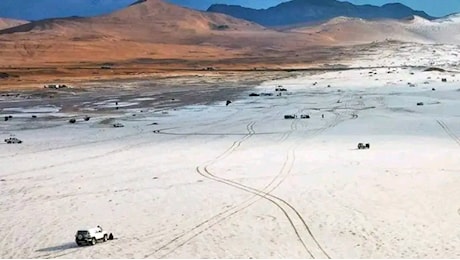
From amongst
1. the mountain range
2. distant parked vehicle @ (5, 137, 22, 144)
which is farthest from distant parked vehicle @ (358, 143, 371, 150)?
the mountain range

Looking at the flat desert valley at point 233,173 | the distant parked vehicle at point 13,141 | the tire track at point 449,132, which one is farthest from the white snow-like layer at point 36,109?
the tire track at point 449,132

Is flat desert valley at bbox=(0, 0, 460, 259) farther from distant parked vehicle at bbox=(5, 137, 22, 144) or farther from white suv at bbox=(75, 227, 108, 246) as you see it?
distant parked vehicle at bbox=(5, 137, 22, 144)

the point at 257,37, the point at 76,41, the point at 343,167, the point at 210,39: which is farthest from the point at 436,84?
the point at 257,37

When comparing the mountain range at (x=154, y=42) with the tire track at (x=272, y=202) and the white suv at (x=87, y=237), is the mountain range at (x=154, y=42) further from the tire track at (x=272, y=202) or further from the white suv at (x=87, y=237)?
the white suv at (x=87, y=237)

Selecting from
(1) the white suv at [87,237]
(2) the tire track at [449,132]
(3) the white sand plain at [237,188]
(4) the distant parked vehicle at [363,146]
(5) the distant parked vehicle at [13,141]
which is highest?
(1) the white suv at [87,237]

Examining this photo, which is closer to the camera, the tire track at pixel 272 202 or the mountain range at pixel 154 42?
the tire track at pixel 272 202

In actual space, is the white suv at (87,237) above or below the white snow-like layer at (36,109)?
above

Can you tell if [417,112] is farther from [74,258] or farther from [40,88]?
[40,88]

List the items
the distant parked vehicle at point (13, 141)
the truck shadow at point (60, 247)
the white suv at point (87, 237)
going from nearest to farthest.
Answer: the truck shadow at point (60, 247) < the white suv at point (87, 237) < the distant parked vehicle at point (13, 141)
